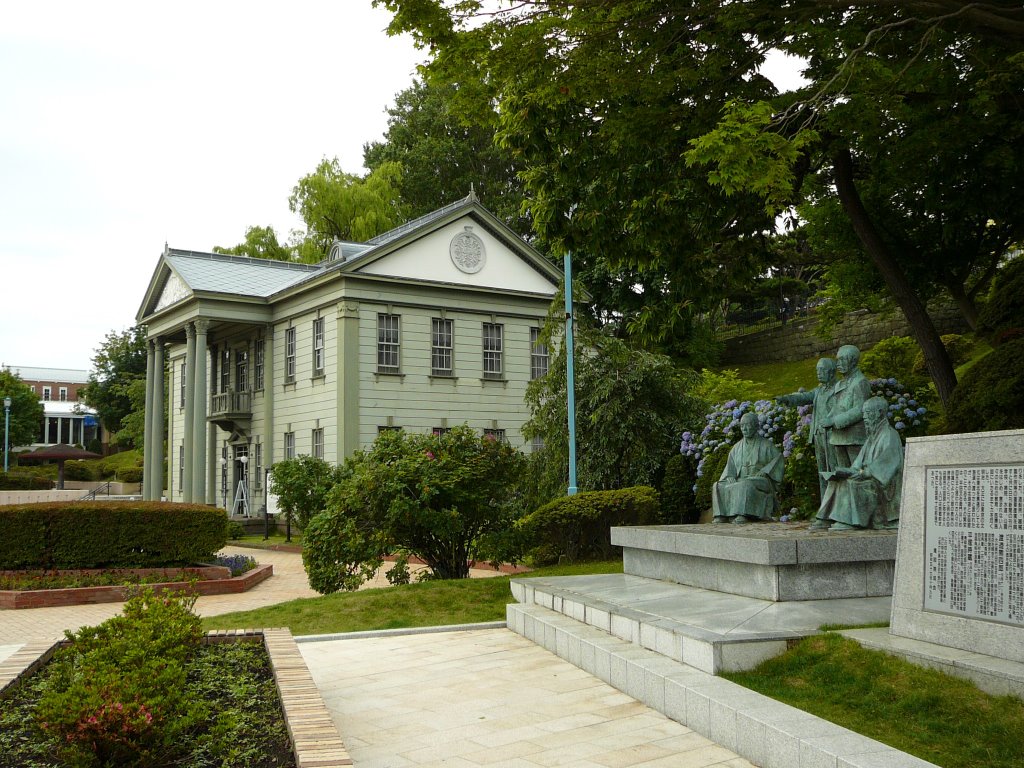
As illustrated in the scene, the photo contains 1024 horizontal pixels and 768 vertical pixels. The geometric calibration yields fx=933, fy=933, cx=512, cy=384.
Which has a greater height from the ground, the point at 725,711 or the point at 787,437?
the point at 787,437

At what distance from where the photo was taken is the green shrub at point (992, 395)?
11.7 metres

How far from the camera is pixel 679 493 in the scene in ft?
61.4

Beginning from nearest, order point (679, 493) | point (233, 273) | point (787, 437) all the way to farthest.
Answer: point (787, 437)
point (679, 493)
point (233, 273)

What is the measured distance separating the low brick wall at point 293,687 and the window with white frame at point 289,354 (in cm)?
2292

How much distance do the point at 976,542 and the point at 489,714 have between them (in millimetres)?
3574

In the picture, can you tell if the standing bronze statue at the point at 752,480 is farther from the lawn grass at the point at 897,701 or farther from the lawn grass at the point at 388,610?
the lawn grass at the point at 897,701

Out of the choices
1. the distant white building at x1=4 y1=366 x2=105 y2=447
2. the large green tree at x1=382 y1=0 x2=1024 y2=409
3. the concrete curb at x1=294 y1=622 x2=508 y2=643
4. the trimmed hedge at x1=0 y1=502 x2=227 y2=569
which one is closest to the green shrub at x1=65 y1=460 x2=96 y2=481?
the distant white building at x1=4 y1=366 x2=105 y2=447

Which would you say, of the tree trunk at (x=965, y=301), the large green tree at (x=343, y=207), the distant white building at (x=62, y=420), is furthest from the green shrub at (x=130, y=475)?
the tree trunk at (x=965, y=301)

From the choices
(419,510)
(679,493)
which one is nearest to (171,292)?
(679,493)

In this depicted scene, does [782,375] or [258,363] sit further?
[782,375]

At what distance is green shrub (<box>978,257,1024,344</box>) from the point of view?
15.1 meters

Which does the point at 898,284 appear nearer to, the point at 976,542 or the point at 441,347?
the point at 976,542

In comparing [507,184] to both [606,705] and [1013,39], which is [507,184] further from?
[606,705]

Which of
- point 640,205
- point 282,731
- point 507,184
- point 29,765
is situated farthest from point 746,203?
point 507,184
